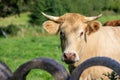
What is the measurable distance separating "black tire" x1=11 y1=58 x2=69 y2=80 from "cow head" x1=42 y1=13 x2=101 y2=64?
4.19 meters

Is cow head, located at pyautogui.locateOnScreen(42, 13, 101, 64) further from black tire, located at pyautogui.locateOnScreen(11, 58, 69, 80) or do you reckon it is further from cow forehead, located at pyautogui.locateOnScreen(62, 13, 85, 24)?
black tire, located at pyautogui.locateOnScreen(11, 58, 69, 80)

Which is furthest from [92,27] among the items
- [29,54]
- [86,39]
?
[29,54]

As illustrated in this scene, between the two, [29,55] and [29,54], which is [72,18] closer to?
[29,55]

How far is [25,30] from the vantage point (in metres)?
43.8

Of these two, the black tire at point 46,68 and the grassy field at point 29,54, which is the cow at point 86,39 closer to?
the grassy field at point 29,54

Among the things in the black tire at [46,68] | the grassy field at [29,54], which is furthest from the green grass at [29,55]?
the black tire at [46,68]

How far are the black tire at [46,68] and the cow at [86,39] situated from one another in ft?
14.3

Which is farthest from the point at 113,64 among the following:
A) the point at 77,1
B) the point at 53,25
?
the point at 77,1

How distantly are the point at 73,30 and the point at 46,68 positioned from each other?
499cm

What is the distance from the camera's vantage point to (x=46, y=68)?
3943 millimetres

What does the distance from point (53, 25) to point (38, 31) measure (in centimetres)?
3308

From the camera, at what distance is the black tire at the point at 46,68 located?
12.8 ft

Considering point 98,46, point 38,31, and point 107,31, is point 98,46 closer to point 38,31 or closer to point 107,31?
point 107,31

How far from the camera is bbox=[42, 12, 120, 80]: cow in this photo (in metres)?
8.81
